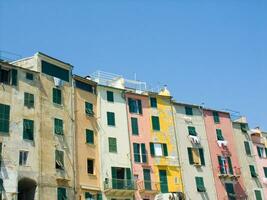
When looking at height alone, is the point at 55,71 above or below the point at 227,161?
above

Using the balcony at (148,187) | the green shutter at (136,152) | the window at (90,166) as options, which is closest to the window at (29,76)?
the window at (90,166)

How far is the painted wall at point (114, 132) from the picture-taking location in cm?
5650

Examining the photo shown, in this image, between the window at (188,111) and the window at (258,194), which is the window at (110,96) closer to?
the window at (188,111)

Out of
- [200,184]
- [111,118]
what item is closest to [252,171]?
[200,184]

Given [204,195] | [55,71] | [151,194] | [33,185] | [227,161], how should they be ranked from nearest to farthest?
[33,185]
[55,71]
[151,194]
[204,195]
[227,161]

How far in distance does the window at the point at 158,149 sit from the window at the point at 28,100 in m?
18.9

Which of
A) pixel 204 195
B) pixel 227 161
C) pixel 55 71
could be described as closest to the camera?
pixel 55 71

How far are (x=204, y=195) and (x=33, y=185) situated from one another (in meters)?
26.2

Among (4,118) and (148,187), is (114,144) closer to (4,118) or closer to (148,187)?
(148,187)

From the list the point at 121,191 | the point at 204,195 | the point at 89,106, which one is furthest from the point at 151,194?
the point at 89,106

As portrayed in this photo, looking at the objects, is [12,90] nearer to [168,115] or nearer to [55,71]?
[55,71]

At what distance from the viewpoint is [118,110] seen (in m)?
60.5

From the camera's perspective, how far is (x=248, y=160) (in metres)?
70.6

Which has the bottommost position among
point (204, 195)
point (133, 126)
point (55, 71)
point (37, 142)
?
point (204, 195)
